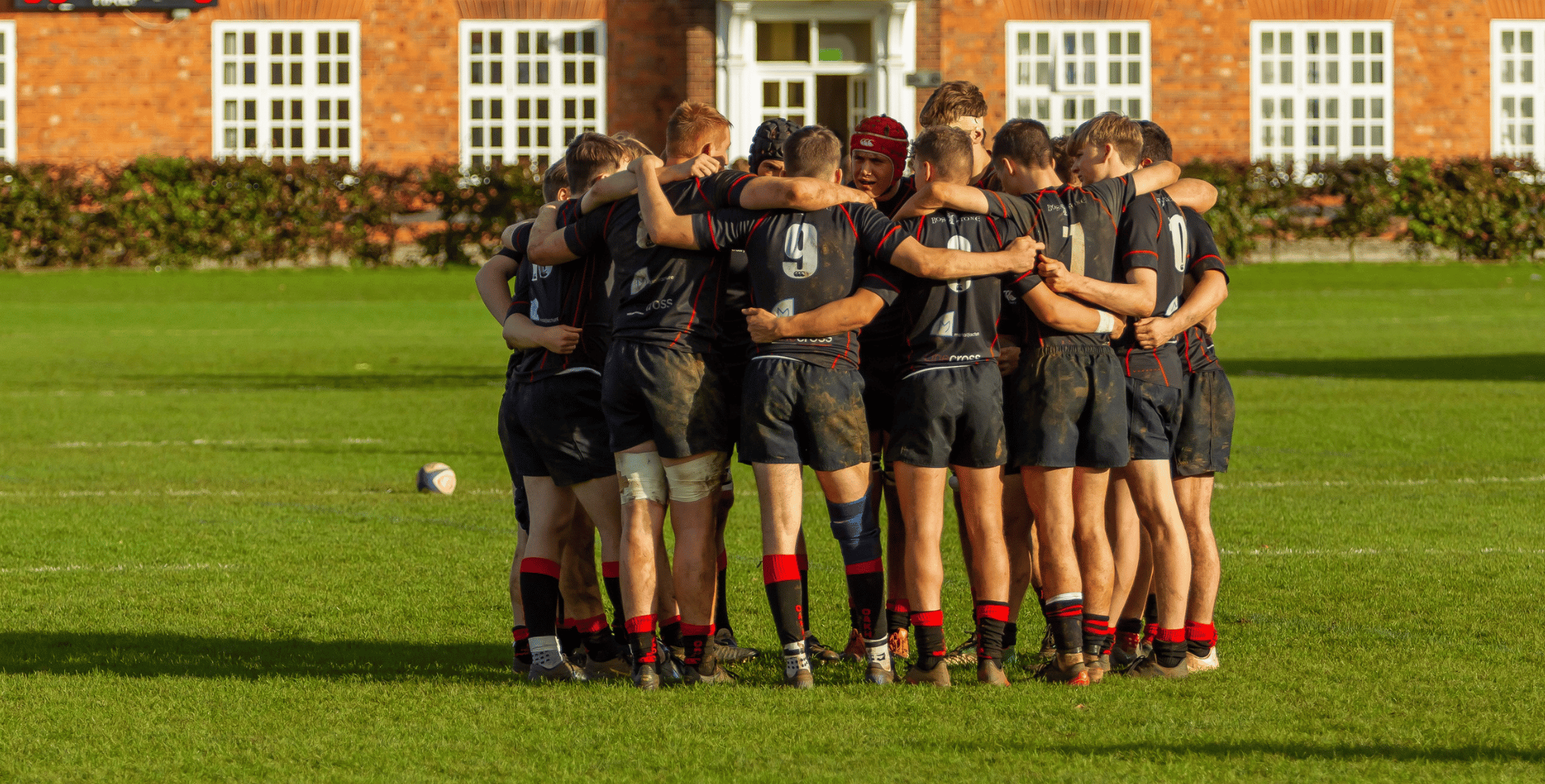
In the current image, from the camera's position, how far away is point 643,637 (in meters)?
5.96

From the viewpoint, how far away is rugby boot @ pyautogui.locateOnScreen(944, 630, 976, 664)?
648 cm

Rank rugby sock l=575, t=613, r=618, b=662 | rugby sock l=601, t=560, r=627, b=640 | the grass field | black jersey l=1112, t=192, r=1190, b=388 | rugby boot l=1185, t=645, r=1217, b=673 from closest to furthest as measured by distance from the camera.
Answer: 1. the grass field
2. black jersey l=1112, t=192, r=1190, b=388
3. rugby boot l=1185, t=645, r=1217, b=673
4. rugby sock l=575, t=613, r=618, b=662
5. rugby sock l=601, t=560, r=627, b=640

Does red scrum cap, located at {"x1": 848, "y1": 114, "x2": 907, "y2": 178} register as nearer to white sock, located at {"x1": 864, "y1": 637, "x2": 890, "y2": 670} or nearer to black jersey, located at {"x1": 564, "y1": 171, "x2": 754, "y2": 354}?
black jersey, located at {"x1": 564, "y1": 171, "x2": 754, "y2": 354}

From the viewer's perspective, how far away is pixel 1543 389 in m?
16.2

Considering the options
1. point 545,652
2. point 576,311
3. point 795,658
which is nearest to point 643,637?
point 545,652

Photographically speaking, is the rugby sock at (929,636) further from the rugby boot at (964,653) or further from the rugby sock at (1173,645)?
the rugby sock at (1173,645)

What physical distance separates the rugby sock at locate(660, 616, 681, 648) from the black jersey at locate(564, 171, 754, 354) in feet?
3.39

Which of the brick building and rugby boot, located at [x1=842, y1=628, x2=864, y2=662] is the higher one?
the brick building

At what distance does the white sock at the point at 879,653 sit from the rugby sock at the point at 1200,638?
1.05m

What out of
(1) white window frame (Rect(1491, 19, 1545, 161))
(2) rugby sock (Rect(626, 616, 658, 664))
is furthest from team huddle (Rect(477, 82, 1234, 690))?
(1) white window frame (Rect(1491, 19, 1545, 161))

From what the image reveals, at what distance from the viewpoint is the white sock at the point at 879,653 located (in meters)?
5.99

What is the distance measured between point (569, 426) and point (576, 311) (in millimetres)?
385

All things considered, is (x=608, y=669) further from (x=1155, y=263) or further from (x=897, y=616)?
(x=1155, y=263)

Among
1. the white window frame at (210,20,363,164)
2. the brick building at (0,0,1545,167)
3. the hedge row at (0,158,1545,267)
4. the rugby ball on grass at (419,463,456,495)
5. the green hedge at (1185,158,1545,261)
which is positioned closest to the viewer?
the rugby ball on grass at (419,463,456,495)
